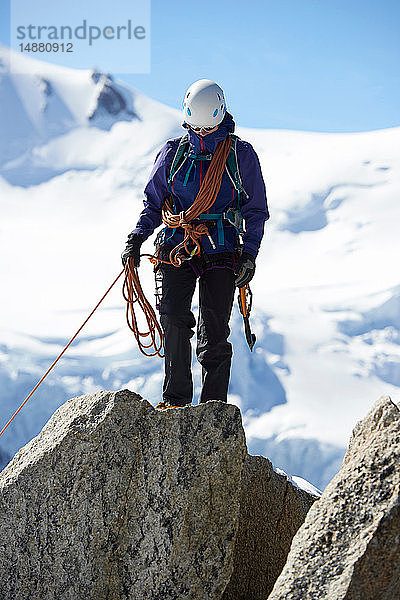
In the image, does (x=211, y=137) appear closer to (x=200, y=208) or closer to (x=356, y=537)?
(x=200, y=208)

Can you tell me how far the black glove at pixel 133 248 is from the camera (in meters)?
5.41

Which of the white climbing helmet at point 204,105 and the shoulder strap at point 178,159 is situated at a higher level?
the white climbing helmet at point 204,105

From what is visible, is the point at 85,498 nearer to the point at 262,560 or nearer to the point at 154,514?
the point at 154,514

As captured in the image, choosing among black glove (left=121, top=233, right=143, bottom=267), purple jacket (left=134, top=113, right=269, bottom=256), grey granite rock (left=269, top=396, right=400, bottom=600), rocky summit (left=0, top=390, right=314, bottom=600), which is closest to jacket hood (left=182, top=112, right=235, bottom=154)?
purple jacket (left=134, top=113, right=269, bottom=256)

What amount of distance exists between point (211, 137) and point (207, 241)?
786mm

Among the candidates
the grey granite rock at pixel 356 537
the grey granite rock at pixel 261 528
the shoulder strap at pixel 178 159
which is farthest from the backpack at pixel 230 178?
the grey granite rock at pixel 356 537

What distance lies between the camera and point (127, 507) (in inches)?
165

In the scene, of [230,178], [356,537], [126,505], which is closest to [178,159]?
[230,178]

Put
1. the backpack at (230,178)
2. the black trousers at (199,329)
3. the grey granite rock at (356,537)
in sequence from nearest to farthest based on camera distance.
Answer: the grey granite rock at (356,537) < the black trousers at (199,329) < the backpack at (230,178)

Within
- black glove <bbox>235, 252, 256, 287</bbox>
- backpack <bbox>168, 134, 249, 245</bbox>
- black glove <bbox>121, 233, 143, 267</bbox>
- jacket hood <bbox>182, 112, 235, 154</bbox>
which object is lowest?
black glove <bbox>235, 252, 256, 287</bbox>

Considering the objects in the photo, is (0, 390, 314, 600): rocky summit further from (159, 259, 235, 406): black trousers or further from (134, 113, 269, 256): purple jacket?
(134, 113, 269, 256): purple jacket

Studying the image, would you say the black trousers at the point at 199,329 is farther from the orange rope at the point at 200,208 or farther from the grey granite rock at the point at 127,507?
the grey granite rock at the point at 127,507

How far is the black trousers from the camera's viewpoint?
16.5 feet

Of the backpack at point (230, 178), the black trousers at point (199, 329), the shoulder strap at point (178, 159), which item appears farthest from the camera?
the shoulder strap at point (178, 159)
